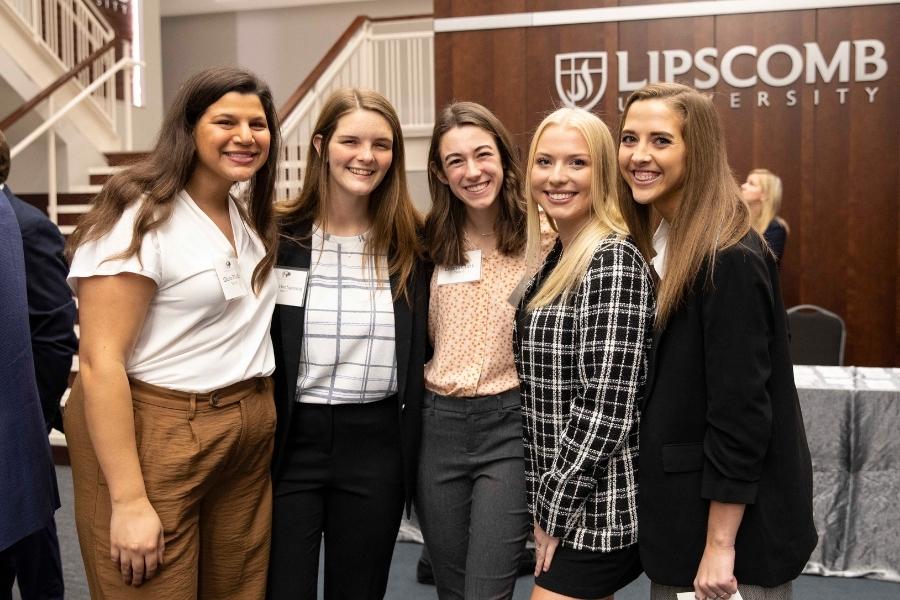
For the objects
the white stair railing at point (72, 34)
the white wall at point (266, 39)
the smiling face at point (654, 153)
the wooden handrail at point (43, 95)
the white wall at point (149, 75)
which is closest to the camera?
the smiling face at point (654, 153)

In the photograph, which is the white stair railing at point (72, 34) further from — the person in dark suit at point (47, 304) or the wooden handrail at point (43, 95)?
the person in dark suit at point (47, 304)

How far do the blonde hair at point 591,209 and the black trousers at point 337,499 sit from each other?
497 millimetres

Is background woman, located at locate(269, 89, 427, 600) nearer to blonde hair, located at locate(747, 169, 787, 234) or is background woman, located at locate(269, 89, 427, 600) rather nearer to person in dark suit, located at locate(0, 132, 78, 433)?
person in dark suit, located at locate(0, 132, 78, 433)

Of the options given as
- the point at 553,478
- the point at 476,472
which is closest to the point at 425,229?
the point at 476,472

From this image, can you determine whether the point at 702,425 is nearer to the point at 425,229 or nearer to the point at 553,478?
the point at 553,478

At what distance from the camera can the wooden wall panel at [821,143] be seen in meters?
5.40

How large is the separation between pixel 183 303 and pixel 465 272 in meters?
0.68

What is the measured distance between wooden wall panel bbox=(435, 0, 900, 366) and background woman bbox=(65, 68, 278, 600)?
4.14 meters

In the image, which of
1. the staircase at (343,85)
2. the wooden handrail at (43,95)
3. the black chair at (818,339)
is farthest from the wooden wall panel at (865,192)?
the wooden handrail at (43,95)

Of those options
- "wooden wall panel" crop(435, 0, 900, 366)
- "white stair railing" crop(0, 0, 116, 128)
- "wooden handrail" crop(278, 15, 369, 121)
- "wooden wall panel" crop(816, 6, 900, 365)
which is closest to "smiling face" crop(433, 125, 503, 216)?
"wooden wall panel" crop(435, 0, 900, 366)

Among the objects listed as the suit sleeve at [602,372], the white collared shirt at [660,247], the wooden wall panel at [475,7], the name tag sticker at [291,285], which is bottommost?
→ the suit sleeve at [602,372]

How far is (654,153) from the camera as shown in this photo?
62.4 inches

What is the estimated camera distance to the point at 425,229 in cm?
217

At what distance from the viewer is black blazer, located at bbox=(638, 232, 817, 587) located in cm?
148
